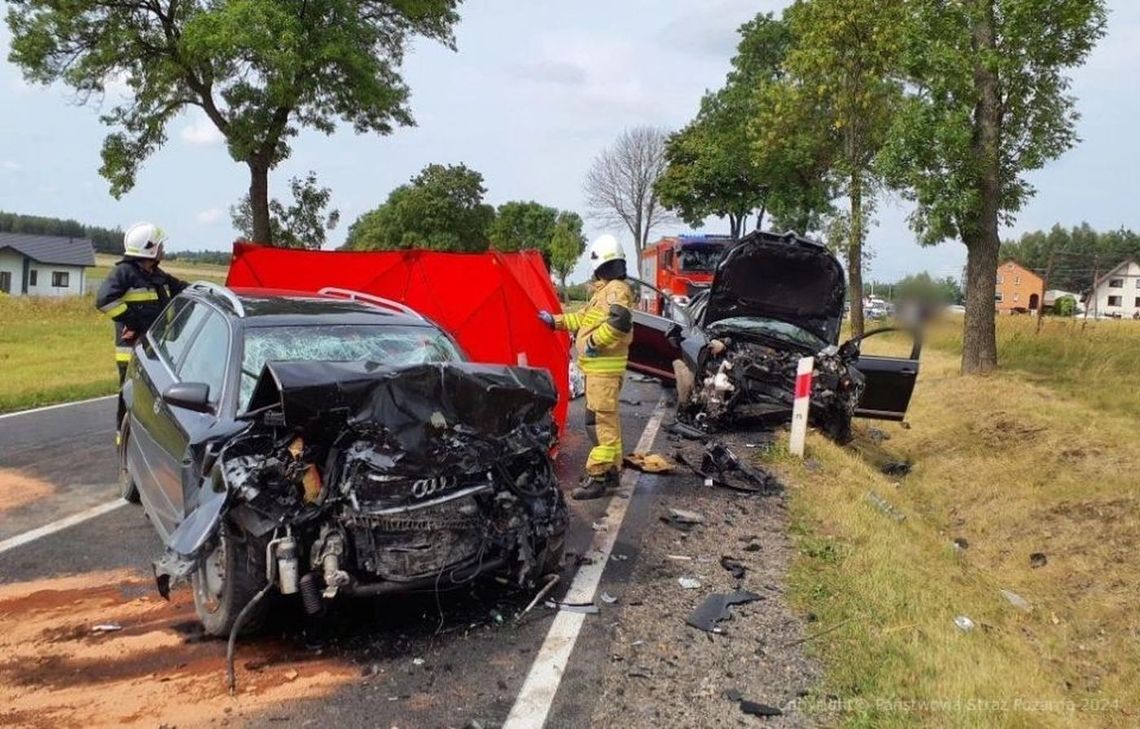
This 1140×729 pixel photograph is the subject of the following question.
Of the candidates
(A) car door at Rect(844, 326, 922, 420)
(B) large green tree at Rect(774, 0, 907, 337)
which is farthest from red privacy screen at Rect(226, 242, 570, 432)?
(B) large green tree at Rect(774, 0, 907, 337)

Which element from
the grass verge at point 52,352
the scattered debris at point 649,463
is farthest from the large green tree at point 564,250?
the scattered debris at point 649,463

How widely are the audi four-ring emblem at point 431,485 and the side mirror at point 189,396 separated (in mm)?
1186

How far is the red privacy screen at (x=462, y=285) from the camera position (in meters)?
7.72

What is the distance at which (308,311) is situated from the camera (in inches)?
204

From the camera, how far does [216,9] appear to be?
20.6 meters

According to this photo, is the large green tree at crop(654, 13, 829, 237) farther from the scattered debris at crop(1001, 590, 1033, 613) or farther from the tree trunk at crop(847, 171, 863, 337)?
the scattered debris at crop(1001, 590, 1033, 613)

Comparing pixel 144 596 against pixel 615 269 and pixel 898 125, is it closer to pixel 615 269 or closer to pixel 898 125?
pixel 615 269

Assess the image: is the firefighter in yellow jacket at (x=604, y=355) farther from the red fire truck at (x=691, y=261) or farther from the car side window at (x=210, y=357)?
Answer: the red fire truck at (x=691, y=261)

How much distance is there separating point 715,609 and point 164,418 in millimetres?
3108

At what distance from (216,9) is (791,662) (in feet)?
70.2

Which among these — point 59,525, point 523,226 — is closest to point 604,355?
point 59,525

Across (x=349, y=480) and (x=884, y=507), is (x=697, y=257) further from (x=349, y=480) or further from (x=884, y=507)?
(x=349, y=480)

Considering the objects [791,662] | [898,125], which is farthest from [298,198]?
[791,662]

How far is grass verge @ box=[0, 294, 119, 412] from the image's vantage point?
468 inches
